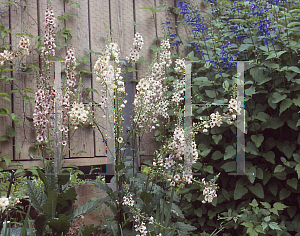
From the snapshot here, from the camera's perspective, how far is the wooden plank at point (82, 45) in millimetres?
2021

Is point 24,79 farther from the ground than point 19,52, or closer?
closer

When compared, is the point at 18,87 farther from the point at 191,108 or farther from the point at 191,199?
the point at 191,199

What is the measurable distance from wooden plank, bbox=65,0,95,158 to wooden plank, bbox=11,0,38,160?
262 mm

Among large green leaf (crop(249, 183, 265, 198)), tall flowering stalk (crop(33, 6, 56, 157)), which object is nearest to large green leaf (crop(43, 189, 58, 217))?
tall flowering stalk (crop(33, 6, 56, 157))

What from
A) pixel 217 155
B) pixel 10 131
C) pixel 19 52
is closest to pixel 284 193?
pixel 217 155

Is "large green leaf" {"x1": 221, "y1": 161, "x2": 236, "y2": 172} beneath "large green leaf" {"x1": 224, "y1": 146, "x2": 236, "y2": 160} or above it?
beneath

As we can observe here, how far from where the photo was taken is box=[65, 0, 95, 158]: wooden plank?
202cm

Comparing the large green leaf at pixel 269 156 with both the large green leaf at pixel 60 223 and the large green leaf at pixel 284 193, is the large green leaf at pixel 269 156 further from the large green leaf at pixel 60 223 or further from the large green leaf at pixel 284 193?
the large green leaf at pixel 60 223

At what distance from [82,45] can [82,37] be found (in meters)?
0.06

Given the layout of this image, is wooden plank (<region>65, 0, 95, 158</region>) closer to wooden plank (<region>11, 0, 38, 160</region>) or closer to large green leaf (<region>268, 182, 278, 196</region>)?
wooden plank (<region>11, 0, 38, 160</region>)

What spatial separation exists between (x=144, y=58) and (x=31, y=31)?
0.90m

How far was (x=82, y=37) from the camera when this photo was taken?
2145 mm

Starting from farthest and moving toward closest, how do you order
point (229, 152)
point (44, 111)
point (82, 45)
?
1. point (82, 45)
2. point (229, 152)
3. point (44, 111)

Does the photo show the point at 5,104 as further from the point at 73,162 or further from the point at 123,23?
the point at 123,23
